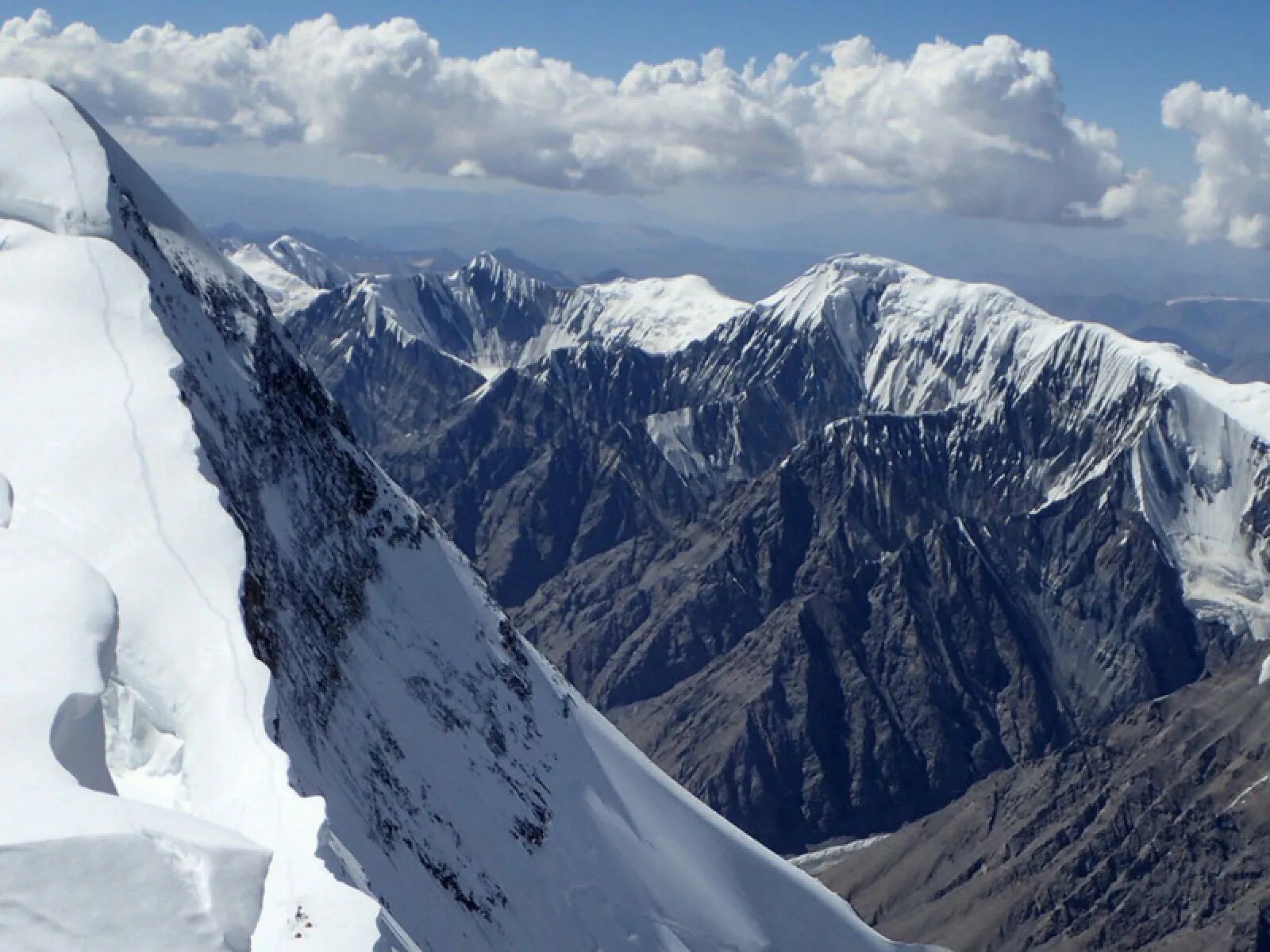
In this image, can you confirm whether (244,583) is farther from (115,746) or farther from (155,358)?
(155,358)

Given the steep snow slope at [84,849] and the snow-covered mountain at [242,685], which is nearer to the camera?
the steep snow slope at [84,849]

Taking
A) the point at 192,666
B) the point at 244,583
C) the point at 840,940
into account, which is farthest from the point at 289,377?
the point at 840,940

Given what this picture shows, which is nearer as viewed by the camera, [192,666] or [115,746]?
[115,746]

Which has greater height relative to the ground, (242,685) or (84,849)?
(84,849)

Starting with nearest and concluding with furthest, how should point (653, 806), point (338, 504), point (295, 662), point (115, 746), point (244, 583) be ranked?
point (115, 746), point (244, 583), point (295, 662), point (338, 504), point (653, 806)

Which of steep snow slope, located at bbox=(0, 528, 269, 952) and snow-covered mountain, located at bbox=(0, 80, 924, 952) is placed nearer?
steep snow slope, located at bbox=(0, 528, 269, 952)

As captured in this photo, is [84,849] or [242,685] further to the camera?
[242,685]

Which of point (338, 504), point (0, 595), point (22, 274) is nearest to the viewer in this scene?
point (0, 595)

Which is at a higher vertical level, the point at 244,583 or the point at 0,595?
the point at 0,595
